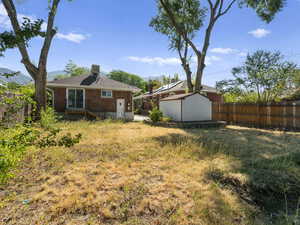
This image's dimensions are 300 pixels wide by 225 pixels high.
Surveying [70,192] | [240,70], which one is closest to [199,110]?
[240,70]

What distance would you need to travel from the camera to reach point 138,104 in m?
29.2

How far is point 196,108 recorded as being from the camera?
466 inches

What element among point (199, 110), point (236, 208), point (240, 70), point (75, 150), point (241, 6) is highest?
point (241, 6)

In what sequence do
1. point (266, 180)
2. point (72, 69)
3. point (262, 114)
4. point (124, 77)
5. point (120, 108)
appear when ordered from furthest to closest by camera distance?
point (124, 77) < point (72, 69) < point (120, 108) < point (262, 114) < point (266, 180)

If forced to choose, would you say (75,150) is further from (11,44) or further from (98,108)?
(98,108)

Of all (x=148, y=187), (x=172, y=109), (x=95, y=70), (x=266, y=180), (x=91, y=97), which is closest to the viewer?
(x=148, y=187)

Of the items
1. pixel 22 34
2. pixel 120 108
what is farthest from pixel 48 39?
pixel 22 34

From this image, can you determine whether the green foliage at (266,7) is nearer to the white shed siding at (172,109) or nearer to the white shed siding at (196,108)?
the white shed siding at (196,108)

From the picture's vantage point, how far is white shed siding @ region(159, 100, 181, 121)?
38.4 feet

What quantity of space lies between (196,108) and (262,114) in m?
4.21

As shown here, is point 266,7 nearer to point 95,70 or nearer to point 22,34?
point 95,70

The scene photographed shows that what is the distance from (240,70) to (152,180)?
12.2 meters

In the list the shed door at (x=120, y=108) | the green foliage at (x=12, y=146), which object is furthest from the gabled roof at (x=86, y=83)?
the green foliage at (x=12, y=146)

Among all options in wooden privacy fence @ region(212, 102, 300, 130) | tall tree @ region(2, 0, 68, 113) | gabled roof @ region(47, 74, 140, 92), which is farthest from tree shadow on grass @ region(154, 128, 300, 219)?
gabled roof @ region(47, 74, 140, 92)
